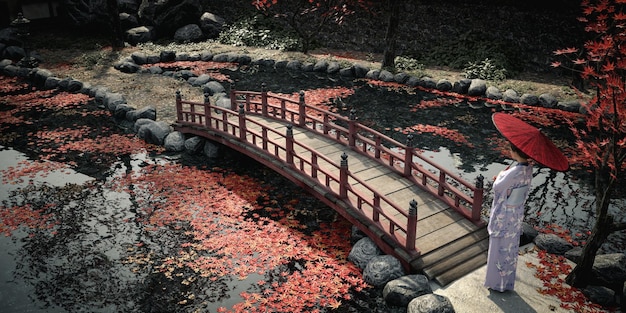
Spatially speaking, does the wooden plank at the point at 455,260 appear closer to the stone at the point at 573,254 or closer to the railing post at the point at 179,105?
the stone at the point at 573,254

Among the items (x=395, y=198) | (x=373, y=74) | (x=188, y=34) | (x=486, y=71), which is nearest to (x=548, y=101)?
(x=486, y=71)

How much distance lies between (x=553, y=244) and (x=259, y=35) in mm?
23145

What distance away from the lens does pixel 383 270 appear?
31.4 feet

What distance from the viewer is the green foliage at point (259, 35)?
2869cm

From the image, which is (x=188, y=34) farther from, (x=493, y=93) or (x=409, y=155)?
(x=409, y=155)

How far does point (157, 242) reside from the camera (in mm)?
11273

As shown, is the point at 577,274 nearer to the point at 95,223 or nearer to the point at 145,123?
the point at 95,223

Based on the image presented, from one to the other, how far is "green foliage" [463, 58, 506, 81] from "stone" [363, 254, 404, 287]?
15637 millimetres

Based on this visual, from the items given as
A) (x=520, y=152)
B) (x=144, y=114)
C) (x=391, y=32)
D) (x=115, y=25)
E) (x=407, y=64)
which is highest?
(x=115, y=25)

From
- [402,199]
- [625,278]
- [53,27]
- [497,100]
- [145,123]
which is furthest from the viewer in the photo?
[53,27]

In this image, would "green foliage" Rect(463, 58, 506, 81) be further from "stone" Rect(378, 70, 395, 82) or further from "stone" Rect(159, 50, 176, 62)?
"stone" Rect(159, 50, 176, 62)

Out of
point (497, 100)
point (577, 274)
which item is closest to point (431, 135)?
point (497, 100)

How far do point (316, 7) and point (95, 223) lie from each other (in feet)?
69.3

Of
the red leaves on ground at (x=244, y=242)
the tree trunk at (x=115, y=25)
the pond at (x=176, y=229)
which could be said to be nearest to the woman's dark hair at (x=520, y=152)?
the pond at (x=176, y=229)
